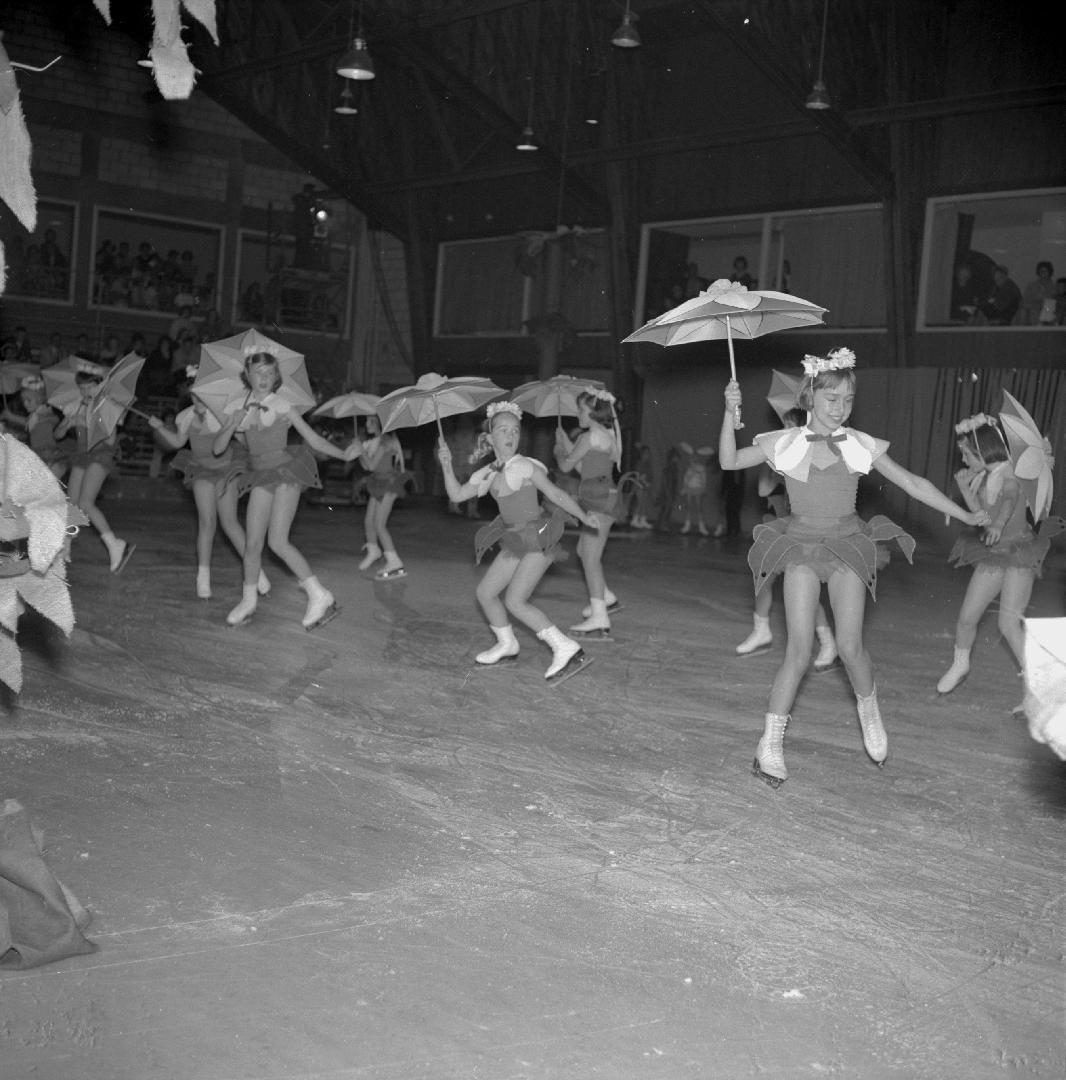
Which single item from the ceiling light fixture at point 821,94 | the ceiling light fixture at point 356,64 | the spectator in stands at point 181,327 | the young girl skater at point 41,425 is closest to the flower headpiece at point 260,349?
the young girl skater at point 41,425

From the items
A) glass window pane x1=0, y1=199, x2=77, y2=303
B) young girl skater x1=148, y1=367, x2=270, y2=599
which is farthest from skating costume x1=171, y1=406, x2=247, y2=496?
glass window pane x1=0, y1=199, x2=77, y2=303

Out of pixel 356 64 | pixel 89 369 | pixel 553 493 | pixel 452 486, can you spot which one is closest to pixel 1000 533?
pixel 553 493

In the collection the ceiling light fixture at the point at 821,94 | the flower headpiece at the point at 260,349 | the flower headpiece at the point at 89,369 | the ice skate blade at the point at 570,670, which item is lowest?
the ice skate blade at the point at 570,670

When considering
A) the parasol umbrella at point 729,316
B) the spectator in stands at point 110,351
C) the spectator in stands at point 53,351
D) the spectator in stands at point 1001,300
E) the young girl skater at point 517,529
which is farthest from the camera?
the spectator in stands at point 53,351

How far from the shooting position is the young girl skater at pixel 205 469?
374 inches

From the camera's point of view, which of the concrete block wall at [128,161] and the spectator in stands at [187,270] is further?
the spectator in stands at [187,270]

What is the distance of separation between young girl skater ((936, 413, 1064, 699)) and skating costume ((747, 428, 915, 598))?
185 centimetres

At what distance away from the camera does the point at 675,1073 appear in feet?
9.80

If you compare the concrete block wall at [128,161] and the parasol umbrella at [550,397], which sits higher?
the concrete block wall at [128,161]

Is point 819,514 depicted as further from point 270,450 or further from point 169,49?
point 270,450

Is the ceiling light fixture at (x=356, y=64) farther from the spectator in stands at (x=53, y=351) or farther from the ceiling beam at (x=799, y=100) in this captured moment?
the spectator in stands at (x=53, y=351)

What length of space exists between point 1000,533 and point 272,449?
179 inches

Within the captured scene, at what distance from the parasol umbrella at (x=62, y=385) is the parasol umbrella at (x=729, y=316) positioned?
6447mm

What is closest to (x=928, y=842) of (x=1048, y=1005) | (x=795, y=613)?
(x=795, y=613)
